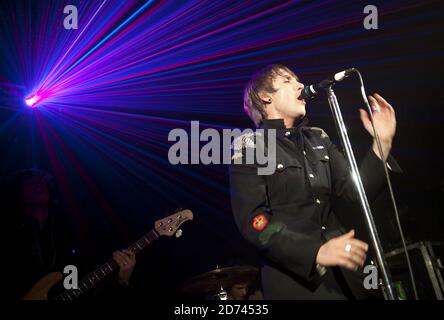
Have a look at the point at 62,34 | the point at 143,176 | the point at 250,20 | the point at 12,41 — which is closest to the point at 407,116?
the point at 250,20

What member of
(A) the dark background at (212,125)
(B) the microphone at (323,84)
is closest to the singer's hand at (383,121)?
(B) the microphone at (323,84)

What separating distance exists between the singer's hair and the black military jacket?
0.38 meters

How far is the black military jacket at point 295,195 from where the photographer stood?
186 cm

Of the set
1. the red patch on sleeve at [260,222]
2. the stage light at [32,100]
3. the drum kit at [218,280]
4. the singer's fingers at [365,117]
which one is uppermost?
the stage light at [32,100]

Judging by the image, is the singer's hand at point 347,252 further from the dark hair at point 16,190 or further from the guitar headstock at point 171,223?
the dark hair at point 16,190

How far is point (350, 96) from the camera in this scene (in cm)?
484

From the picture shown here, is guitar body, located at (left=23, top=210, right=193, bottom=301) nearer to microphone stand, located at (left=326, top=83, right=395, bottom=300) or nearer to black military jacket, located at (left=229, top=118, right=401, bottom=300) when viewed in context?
black military jacket, located at (left=229, top=118, right=401, bottom=300)

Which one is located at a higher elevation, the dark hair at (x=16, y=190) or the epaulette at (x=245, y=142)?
the epaulette at (x=245, y=142)

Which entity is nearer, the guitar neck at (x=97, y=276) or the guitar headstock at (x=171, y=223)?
the guitar neck at (x=97, y=276)

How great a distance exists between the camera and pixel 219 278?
4664mm

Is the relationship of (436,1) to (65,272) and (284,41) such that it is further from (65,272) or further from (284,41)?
(65,272)

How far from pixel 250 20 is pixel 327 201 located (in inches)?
115

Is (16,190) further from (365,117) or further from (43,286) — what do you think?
(365,117)

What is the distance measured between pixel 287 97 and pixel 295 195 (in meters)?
0.91
